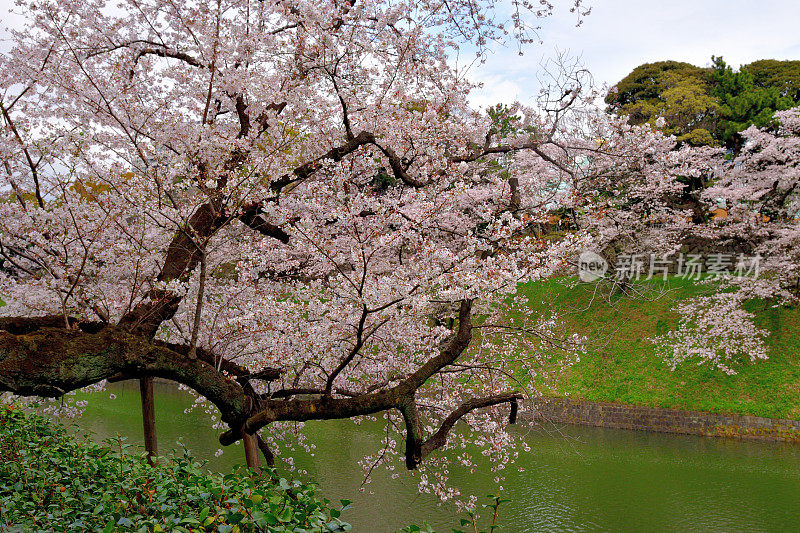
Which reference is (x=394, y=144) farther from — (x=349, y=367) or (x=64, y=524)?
(x=64, y=524)

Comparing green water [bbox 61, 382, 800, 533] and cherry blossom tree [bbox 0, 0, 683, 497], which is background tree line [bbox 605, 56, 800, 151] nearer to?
green water [bbox 61, 382, 800, 533]

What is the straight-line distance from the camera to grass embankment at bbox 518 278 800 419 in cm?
1418

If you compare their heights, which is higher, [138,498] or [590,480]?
[138,498]

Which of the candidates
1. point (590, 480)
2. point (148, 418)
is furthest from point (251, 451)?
point (590, 480)

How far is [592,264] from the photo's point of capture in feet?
63.6

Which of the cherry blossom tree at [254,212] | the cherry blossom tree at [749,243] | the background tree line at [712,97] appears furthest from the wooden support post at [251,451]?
the background tree line at [712,97]

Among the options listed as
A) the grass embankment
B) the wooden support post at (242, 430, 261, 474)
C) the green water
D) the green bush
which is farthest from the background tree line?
the green bush

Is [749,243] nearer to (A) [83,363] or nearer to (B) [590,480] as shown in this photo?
(B) [590,480]

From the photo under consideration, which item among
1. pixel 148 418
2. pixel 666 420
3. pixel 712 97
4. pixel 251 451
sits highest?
pixel 712 97

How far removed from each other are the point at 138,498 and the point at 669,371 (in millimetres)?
16256

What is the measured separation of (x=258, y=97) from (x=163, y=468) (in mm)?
3693

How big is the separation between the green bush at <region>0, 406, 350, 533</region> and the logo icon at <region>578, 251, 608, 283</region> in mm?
17135

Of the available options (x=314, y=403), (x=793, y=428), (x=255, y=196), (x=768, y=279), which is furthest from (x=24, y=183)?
(x=768, y=279)

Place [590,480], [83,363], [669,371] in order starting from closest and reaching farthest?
[83,363]
[590,480]
[669,371]
